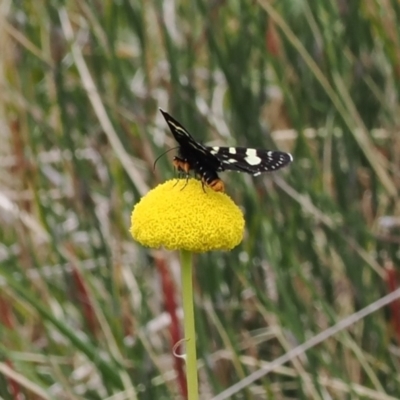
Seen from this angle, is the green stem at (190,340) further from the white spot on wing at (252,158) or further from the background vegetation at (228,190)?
the background vegetation at (228,190)

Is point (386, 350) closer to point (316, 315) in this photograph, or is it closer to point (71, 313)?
point (316, 315)

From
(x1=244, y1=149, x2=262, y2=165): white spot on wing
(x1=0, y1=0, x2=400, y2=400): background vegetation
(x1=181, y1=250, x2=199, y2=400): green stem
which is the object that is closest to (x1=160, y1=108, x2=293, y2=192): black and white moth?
(x1=244, y1=149, x2=262, y2=165): white spot on wing

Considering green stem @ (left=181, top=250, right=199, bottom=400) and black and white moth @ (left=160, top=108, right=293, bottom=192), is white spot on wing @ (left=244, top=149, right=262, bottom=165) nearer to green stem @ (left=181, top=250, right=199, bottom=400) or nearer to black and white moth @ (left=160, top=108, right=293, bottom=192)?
black and white moth @ (left=160, top=108, right=293, bottom=192)

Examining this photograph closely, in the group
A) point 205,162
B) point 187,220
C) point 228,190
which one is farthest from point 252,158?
point 228,190

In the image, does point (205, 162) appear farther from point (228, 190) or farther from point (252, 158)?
point (228, 190)

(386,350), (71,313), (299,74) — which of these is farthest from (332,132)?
(71,313)

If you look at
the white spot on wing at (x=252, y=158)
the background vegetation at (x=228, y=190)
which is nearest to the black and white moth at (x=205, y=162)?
the white spot on wing at (x=252, y=158)

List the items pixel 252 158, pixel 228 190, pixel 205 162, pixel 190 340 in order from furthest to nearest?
pixel 228 190 → pixel 252 158 → pixel 205 162 → pixel 190 340
